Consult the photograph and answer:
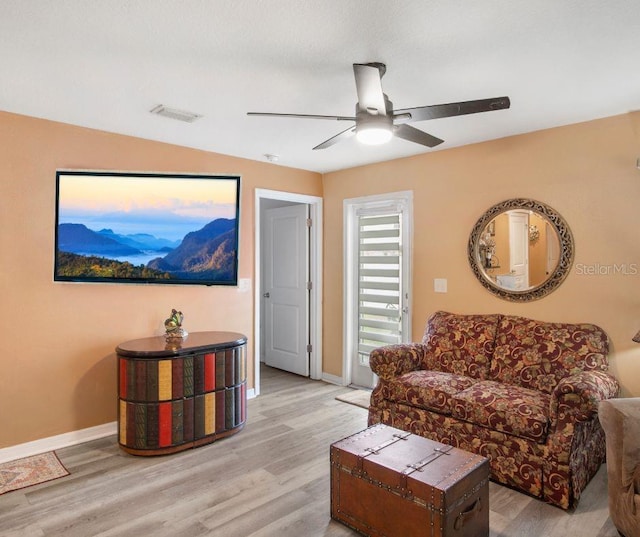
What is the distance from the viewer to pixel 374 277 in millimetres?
4852

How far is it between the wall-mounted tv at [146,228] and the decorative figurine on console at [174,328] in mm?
313

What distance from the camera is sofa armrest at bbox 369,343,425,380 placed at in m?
3.58

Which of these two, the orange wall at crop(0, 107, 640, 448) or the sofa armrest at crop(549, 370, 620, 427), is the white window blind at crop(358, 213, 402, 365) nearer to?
the orange wall at crop(0, 107, 640, 448)

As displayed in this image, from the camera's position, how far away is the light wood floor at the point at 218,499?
235cm

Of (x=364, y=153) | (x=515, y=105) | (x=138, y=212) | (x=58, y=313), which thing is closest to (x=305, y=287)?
(x=364, y=153)

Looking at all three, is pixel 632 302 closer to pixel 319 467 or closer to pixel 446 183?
pixel 446 183

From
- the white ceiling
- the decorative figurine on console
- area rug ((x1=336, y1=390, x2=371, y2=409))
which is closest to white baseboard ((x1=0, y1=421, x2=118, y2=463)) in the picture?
the decorative figurine on console

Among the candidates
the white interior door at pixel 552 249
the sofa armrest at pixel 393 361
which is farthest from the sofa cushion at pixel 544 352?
the sofa armrest at pixel 393 361

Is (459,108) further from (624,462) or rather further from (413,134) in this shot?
(624,462)

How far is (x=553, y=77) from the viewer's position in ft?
8.43

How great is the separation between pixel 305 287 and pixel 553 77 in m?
3.44

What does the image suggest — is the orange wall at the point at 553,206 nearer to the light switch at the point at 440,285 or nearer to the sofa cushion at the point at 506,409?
the light switch at the point at 440,285

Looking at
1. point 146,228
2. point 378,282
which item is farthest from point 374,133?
point 378,282

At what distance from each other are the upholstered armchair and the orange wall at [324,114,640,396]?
1120 mm
